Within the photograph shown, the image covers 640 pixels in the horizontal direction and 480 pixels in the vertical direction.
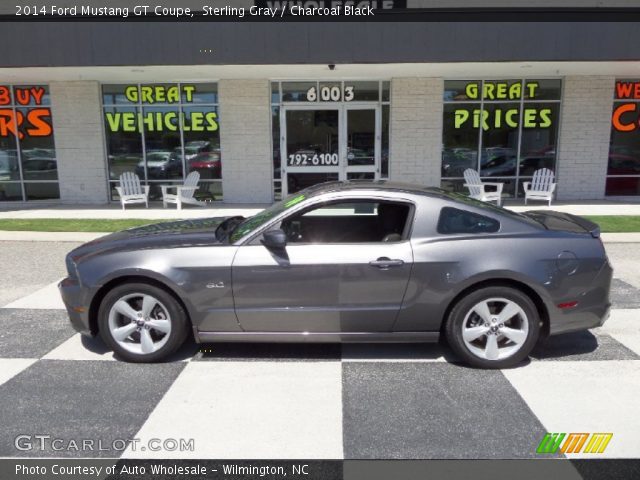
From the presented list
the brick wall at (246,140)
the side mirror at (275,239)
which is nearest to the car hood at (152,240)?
the side mirror at (275,239)

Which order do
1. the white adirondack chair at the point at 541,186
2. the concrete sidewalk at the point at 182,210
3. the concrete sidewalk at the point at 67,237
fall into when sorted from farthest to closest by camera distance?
the white adirondack chair at the point at 541,186 → the concrete sidewalk at the point at 182,210 → the concrete sidewalk at the point at 67,237

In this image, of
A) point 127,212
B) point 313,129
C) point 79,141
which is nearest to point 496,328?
point 313,129

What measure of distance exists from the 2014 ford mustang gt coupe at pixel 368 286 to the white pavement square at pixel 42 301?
6.30 feet

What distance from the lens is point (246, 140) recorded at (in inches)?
547

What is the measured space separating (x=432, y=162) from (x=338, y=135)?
2.73m

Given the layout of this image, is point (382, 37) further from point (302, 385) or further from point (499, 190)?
point (302, 385)

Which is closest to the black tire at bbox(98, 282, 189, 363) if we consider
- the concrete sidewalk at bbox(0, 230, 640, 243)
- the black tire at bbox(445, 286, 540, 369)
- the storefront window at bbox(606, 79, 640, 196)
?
the black tire at bbox(445, 286, 540, 369)

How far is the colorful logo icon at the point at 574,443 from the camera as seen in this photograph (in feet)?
10.1

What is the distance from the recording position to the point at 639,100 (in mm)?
14000

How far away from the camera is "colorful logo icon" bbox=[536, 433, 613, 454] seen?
3088mm

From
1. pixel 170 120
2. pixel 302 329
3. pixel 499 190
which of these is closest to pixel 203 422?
pixel 302 329

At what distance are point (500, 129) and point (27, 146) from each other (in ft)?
44.7

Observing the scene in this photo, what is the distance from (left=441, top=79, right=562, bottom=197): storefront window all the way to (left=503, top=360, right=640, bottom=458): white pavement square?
34.5 feet

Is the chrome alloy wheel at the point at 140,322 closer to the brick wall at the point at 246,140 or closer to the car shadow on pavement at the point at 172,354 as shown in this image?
the car shadow on pavement at the point at 172,354
